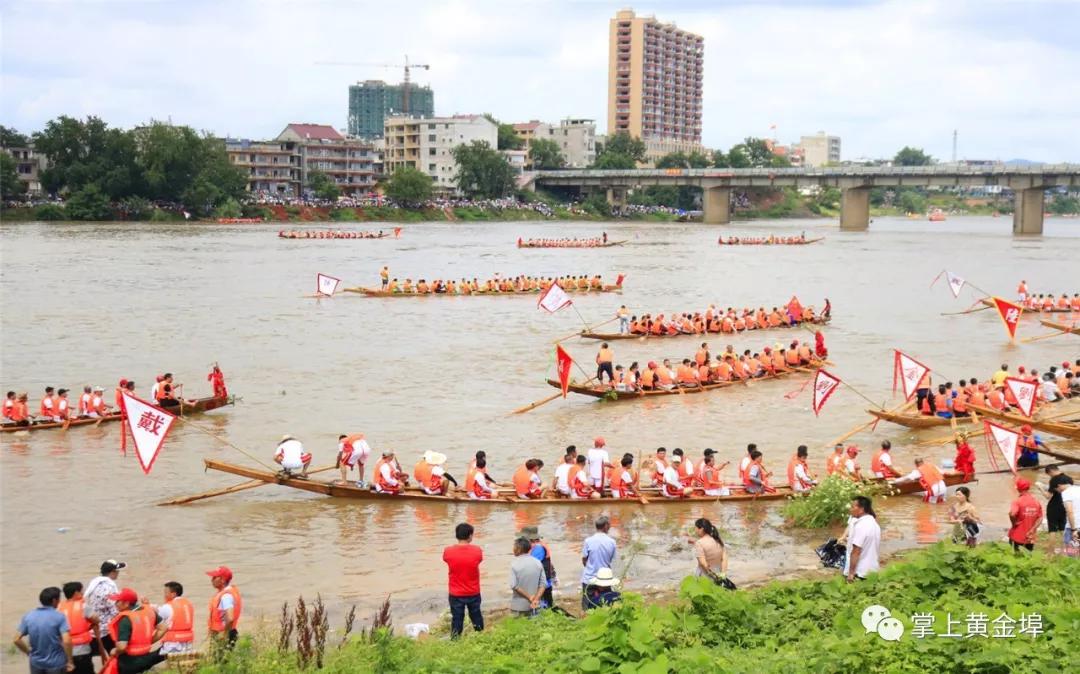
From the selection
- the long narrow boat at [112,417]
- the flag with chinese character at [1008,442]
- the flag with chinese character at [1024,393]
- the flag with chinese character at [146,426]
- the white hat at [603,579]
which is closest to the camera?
the white hat at [603,579]

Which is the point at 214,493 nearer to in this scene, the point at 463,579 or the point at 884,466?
the point at 463,579

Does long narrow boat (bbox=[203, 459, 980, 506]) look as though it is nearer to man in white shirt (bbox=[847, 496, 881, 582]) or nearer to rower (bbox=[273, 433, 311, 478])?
rower (bbox=[273, 433, 311, 478])

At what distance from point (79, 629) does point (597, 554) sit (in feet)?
15.9

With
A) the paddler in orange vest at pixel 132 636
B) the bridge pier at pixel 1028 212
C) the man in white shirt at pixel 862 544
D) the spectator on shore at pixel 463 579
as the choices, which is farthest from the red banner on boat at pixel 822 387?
the bridge pier at pixel 1028 212

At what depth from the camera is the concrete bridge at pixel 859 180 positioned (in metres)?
88.8

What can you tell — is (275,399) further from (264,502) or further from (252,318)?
(252,318)

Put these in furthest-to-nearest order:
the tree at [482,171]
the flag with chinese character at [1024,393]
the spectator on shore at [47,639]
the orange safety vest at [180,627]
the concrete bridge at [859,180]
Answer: the tree at [482,171] < the concrete bridge at [859,180] < the flag with chinese character at [1024,393] < the orange safety vest at [180,627] < the spectator on shore at [47,639]

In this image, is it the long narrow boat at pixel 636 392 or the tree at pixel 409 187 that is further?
the tree at pixel 409 187

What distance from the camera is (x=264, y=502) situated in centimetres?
1728

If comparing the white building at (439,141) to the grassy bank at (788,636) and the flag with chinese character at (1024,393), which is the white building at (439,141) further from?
the grassy bank at (788,636)

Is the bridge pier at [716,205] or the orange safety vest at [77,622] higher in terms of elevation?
the bridge pier at [716,205]

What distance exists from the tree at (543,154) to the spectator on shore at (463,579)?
12529cm

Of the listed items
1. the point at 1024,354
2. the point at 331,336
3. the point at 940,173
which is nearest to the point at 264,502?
the point at 331,336

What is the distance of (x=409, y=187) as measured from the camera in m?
109
